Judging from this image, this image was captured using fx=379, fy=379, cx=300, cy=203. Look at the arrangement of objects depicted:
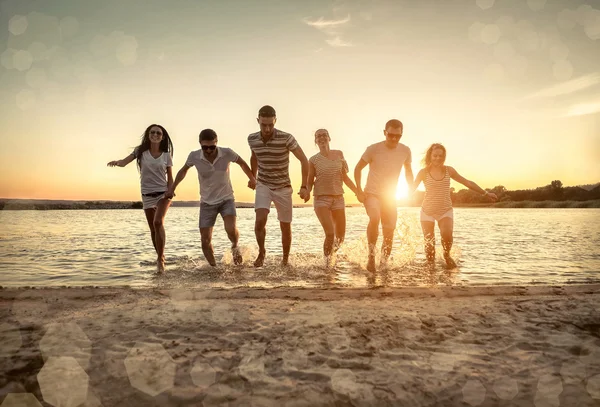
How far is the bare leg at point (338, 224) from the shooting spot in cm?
754

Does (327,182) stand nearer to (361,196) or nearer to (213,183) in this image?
(361,196)

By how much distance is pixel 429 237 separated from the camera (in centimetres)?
741

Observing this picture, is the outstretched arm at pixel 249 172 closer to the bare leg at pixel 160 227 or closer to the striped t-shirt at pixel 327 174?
the striped t-shirt at pixel 327 174

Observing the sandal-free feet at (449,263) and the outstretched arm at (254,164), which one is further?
the sandal-free feet at (449,263)

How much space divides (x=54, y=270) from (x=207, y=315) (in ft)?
17.9

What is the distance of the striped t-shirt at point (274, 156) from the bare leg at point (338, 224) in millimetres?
Answer: 1299

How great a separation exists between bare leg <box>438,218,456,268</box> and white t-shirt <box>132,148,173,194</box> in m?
5.20

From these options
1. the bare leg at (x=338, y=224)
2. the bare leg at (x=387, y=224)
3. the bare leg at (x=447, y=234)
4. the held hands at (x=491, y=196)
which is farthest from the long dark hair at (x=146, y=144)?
the held hands at (x=491, y=196)

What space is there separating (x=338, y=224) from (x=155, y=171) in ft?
11.9

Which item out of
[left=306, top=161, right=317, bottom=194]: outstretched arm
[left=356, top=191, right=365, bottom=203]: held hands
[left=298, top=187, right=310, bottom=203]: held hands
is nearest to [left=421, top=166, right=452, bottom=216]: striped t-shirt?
[left=356, top=191, right=365, bottom=203]: held hands

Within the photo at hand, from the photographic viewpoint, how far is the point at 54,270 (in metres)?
7.16

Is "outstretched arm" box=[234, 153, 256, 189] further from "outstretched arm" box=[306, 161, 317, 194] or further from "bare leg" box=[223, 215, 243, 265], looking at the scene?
"outstretched arm" box=[306, 161, 317, 194]

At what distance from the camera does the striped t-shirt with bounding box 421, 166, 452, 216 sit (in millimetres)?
7168

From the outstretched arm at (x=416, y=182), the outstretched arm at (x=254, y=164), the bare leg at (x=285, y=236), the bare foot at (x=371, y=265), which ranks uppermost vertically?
the outstretched arm at (x=254, y=164)
